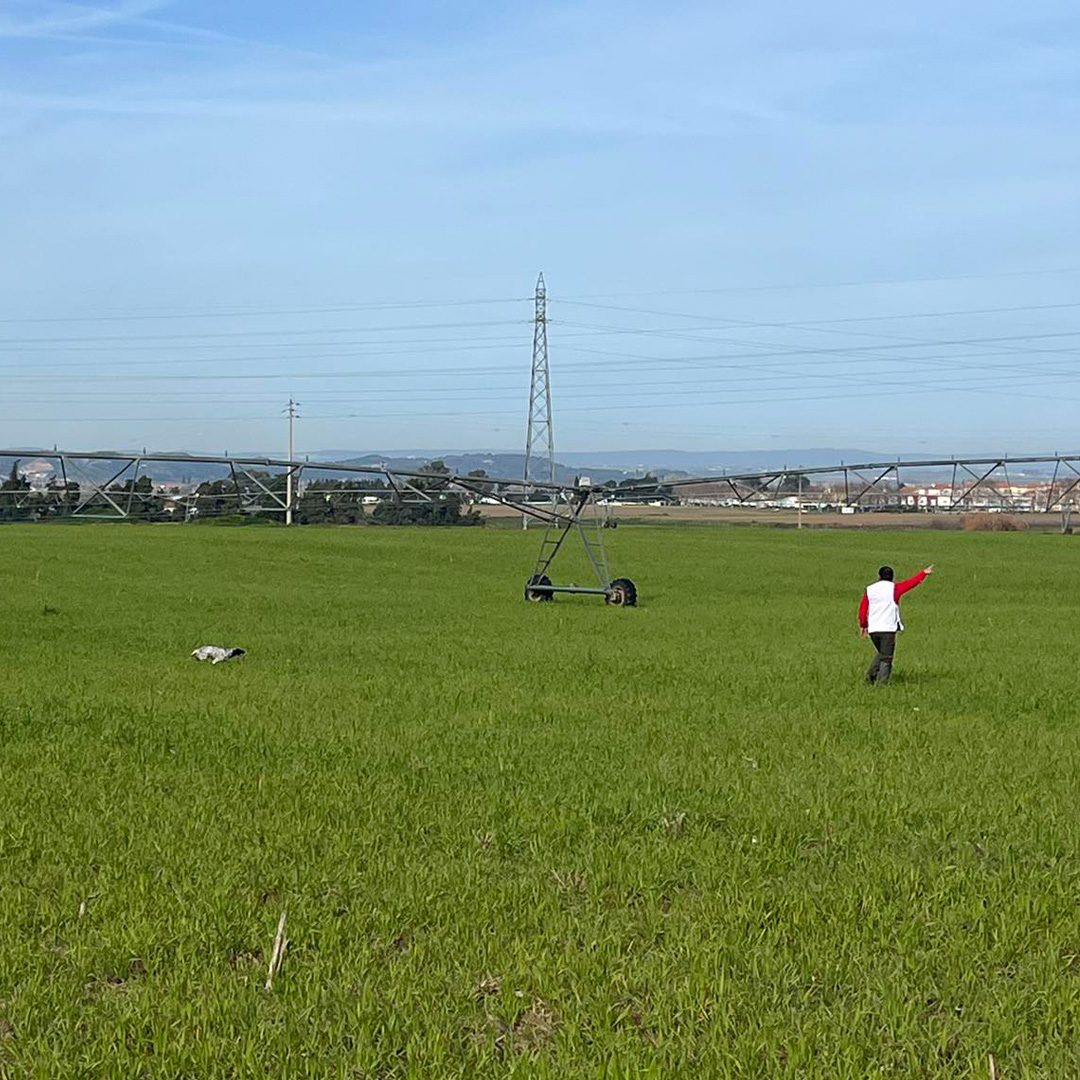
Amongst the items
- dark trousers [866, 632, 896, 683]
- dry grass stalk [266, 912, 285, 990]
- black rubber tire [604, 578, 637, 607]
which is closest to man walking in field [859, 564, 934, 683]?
dark trousers [866, 632, 896, 683]

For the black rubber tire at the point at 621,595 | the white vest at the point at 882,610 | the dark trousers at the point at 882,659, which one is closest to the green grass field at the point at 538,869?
the dark trousers at the point at 882,659

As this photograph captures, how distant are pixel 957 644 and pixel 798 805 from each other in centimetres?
1616

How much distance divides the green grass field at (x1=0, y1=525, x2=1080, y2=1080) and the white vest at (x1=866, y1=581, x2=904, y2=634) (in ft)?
2.61

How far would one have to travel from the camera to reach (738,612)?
34875mm

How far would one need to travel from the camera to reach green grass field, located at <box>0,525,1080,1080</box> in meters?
6.76

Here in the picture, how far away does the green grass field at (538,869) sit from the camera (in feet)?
22.2

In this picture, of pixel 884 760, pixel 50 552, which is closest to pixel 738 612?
pixel 884 760

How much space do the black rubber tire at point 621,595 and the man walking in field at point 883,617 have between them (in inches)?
642

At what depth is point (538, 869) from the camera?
9500mm

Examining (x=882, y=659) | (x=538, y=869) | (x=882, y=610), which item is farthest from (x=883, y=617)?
(x=538, y=869)

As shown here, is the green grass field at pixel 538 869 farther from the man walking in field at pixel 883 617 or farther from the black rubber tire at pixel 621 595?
the black rubber tire at pixel 621 595

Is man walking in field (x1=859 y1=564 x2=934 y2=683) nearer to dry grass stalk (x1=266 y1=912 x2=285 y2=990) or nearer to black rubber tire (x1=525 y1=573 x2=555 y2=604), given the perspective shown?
dry grass stalk (x1=266 y1=912 x2=285 y2=990)

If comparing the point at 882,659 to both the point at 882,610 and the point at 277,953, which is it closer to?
the point at 882,610

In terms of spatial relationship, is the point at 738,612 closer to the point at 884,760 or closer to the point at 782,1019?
the point at 884,760
